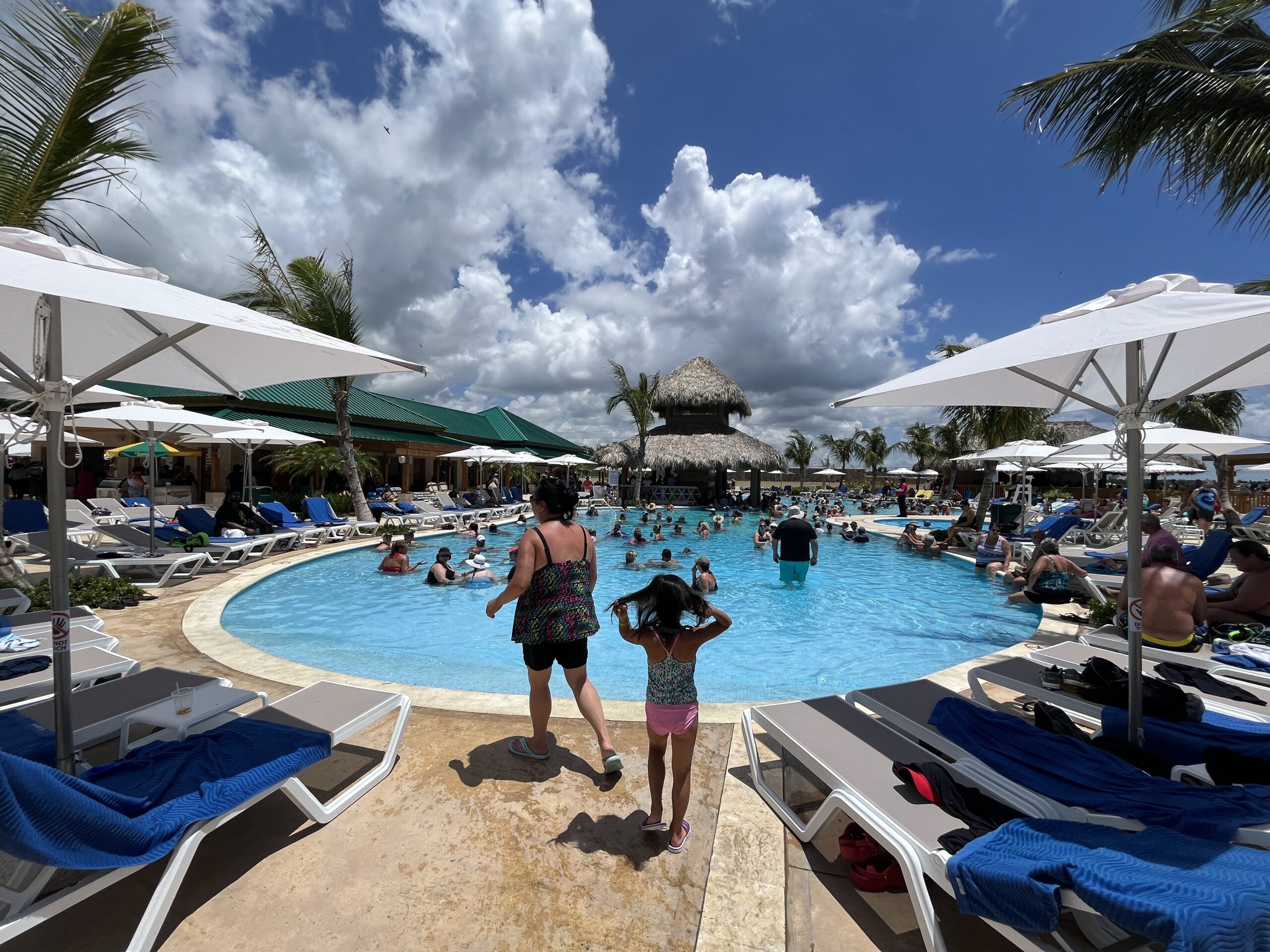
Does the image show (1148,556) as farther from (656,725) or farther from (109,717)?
(109,717)

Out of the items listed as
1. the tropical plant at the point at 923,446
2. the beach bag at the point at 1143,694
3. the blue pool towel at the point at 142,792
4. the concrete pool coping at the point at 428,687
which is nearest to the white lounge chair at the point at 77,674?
the concrete pool coping at the point at 428,687

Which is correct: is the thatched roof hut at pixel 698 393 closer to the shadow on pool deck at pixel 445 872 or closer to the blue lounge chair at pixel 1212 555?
the blue lounge chair at pixel 1212 555

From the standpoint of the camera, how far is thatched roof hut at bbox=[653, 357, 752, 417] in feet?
88.9

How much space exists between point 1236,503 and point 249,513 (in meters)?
32.1

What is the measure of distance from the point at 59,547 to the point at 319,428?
19775 millimetres

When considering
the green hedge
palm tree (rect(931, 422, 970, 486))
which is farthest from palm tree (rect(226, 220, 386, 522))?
palm tree (rect(931, 422, 970, 486))

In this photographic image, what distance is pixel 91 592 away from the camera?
6.16 metres

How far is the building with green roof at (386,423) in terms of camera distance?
1811 centimetres

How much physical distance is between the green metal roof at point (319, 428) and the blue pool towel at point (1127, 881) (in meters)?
19.0

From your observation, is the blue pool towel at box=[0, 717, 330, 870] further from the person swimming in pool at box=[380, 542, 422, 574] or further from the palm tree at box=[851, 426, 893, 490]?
the palm tree at box=[851, 426, 893, 490]

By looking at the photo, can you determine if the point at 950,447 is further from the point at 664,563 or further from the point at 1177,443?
the point at 664,563

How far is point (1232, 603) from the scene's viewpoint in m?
5.09

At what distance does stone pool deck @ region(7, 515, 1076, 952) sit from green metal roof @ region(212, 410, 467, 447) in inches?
661

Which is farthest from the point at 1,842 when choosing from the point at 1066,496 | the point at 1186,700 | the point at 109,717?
the point at 1066,496
